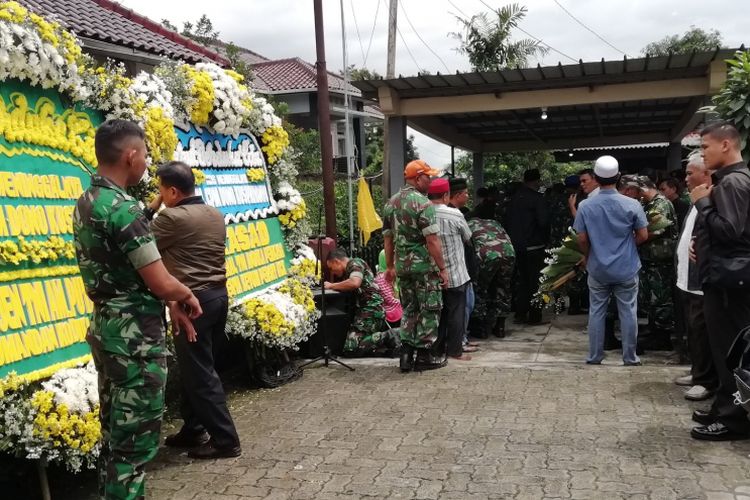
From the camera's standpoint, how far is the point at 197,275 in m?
4.39

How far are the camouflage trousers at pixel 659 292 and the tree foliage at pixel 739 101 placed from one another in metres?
1.88

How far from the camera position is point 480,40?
21.2 meters

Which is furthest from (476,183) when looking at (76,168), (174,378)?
(76,168)

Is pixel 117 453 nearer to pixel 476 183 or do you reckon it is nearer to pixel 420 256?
pixel 420 256

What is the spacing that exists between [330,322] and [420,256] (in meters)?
1.24

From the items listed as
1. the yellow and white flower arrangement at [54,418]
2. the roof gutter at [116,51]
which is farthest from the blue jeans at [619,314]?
the roof gutter at [116,51]

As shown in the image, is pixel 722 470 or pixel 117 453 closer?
pixel 117 453

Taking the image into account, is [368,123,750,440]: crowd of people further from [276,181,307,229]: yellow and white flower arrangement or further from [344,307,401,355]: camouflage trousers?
[276,181,307,229]: yellow and white flower arrangement

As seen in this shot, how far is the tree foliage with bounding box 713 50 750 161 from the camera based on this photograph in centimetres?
511

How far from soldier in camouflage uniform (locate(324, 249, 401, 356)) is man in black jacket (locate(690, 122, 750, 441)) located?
3.27m

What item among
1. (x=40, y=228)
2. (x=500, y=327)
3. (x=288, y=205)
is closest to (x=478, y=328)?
(x=500, y=327)

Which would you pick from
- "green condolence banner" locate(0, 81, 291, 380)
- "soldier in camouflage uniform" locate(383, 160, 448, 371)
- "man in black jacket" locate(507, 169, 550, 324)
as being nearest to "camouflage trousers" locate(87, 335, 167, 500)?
"green condolence banner" locate(0, 81, 291, 380)

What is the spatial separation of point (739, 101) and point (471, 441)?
3149 mm

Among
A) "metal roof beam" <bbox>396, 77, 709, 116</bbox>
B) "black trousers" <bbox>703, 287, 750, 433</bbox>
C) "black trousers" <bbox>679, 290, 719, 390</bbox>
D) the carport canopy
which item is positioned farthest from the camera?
"metal roof beam" <bbox>396, 77, 709, 116</bbox>
